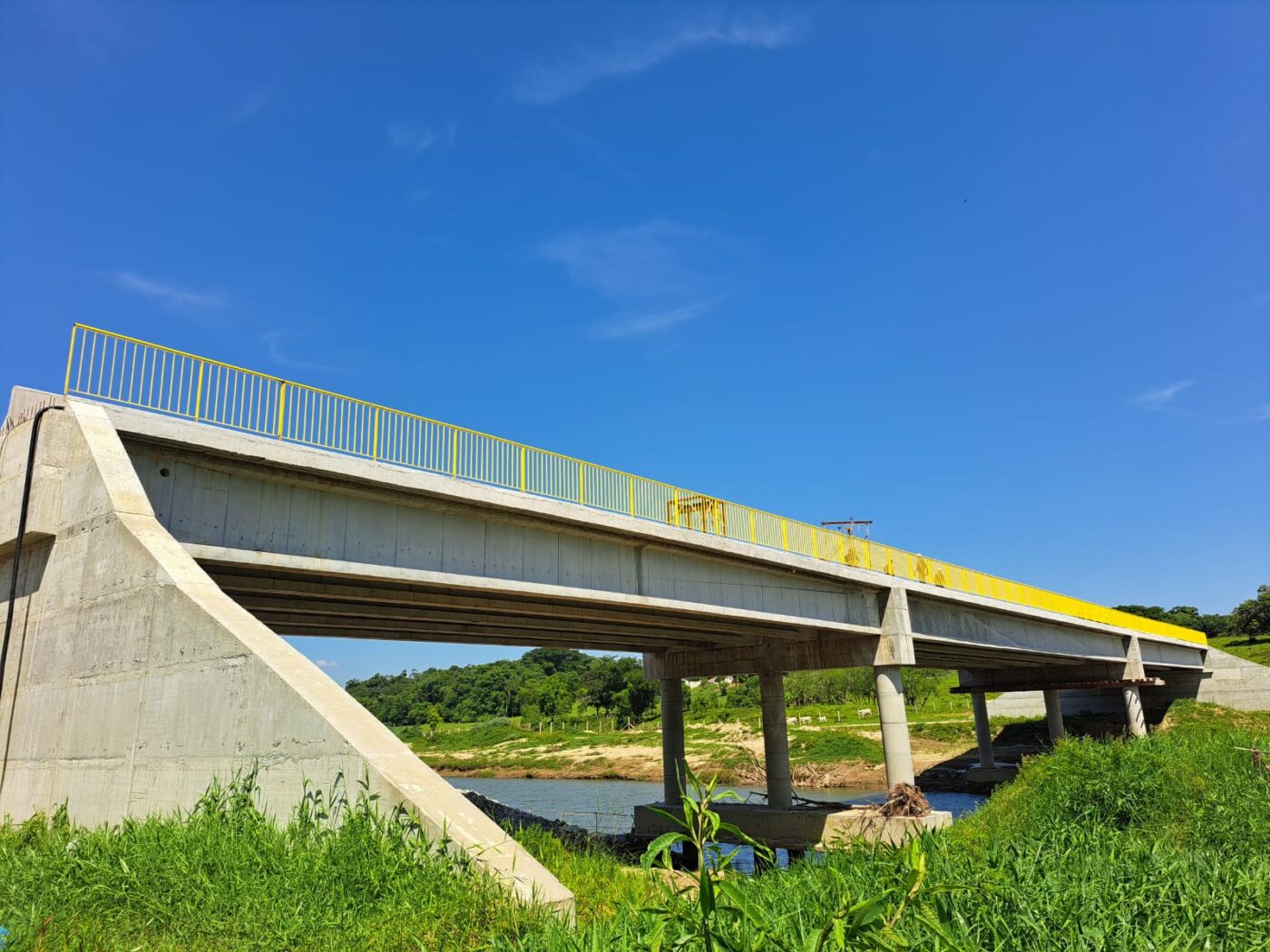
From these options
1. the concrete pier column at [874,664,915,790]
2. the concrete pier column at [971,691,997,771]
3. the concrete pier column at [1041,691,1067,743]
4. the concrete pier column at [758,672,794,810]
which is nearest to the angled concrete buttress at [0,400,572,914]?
the concrete pier column at [874,664,915,790]

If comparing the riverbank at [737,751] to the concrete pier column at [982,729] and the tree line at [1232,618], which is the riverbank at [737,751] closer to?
the concrete pier column at [982,729]

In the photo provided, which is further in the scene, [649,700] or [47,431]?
[649,700]

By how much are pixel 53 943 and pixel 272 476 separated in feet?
24.2

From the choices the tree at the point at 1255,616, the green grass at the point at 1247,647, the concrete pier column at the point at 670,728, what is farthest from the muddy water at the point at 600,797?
the tree at the point at 1255,616

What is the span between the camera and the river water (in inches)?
1399

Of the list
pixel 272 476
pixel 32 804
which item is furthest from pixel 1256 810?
pixel 32 804

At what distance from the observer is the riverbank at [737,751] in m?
52.3

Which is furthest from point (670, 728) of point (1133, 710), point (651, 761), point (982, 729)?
point (651, 761)

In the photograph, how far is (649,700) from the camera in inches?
3346

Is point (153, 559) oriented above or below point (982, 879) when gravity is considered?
above

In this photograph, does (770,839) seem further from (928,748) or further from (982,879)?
(928,748)

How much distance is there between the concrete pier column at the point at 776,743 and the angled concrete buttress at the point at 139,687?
1984cm

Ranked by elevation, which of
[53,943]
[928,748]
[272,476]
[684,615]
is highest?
[272,476]

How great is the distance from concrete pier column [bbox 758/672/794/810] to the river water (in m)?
7.42
